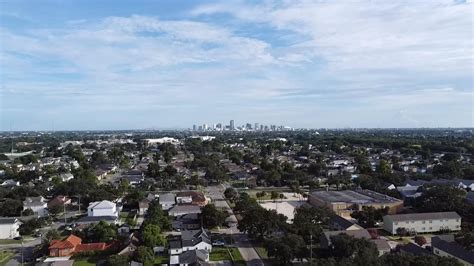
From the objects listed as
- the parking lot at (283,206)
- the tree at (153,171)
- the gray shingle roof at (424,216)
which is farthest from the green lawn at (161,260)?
the tree at (153,171)

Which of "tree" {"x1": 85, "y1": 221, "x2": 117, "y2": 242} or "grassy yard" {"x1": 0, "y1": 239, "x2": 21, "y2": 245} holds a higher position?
"tree" {"x1": 85, "y1": 221, "x2": 117, "y2": 242}

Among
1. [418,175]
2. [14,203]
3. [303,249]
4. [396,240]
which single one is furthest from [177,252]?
[418,175]

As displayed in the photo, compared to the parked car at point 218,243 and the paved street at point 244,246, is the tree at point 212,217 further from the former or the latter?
the parked car at point 218,243

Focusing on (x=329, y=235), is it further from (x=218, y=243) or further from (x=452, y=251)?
(x=218, y=243)

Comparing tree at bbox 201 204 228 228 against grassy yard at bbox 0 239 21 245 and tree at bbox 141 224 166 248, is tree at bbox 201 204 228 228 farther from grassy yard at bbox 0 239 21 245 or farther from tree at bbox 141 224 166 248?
grassy yard at bbox 0 239 21 245

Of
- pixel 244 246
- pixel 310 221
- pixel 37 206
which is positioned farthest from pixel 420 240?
pixel 37 206

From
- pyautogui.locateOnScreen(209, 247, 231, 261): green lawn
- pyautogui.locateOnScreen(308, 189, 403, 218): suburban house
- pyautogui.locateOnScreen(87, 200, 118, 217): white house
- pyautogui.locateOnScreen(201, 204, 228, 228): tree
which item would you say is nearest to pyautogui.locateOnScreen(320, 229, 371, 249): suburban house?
pyautogui.locateOnScreen(209, 247, 231, 261): green lawn

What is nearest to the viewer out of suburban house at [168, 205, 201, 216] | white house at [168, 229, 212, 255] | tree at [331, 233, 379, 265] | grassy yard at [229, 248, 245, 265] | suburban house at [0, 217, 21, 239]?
tree at [331, 233, 379, 265]

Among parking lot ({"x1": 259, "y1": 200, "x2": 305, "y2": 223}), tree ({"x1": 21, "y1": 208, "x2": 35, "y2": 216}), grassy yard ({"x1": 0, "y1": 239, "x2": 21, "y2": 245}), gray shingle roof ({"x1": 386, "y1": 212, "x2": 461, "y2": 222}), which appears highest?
gray shingle roof ({"x1": 386, "y1": 212, "x2": 461, "y2": 222})
